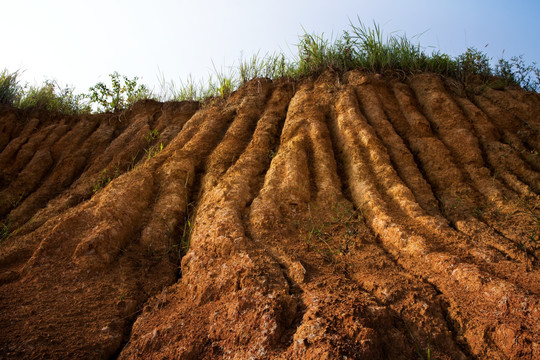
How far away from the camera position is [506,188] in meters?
3.19

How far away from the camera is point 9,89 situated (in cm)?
728

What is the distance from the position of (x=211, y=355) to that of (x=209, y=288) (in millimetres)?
512

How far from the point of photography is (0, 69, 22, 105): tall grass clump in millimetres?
7172

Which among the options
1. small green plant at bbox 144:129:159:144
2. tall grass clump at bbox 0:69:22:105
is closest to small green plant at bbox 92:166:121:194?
small green plant at bbox 144:129:159:144

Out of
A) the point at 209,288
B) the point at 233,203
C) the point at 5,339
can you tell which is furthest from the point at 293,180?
the point at 5,339

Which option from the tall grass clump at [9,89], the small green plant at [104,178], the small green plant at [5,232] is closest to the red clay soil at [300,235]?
the small green plant at [104,178]

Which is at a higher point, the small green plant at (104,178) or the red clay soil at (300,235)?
the small green plant at (104,178)

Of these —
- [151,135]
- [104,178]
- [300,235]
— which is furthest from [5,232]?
[300,235]

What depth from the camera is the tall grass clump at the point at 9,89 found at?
23.5 feet

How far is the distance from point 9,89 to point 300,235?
8096mm

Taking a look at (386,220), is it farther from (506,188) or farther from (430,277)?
(506,188)

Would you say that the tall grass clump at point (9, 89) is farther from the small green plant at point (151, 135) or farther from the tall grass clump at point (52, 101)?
the small green plant at point (151, 135)

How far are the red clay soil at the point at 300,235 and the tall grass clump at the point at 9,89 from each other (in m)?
3.09

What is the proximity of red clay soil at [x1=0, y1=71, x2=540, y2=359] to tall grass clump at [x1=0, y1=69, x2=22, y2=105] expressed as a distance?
10.2 feet
